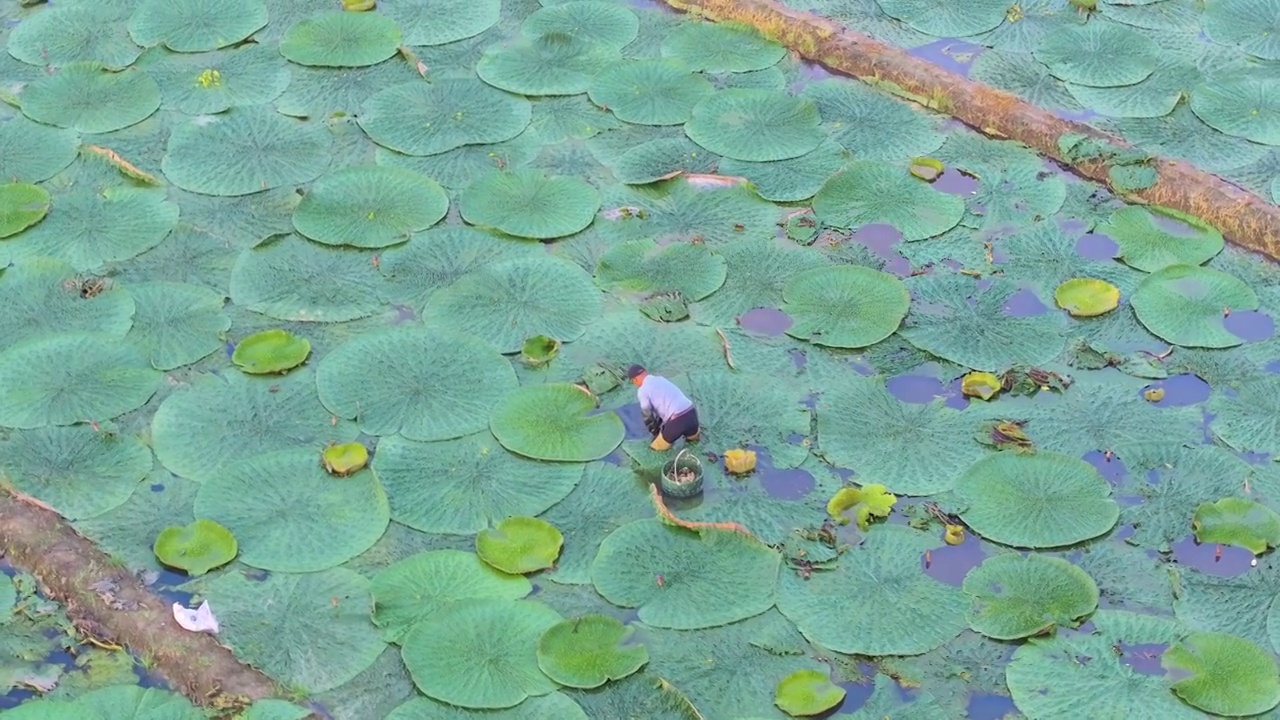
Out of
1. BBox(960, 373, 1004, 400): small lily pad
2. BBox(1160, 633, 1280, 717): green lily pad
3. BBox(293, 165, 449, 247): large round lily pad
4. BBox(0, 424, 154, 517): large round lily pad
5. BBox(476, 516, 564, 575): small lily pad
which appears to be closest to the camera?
BBox(1160, 633, 1280, 717): green lily pad

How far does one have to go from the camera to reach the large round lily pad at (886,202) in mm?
6430

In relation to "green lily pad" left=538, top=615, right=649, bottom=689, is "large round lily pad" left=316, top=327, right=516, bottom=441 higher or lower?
lower

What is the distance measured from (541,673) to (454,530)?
2.40 feet

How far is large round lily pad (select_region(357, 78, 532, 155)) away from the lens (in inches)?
273

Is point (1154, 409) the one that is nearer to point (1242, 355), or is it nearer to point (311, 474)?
point (1242, 355)

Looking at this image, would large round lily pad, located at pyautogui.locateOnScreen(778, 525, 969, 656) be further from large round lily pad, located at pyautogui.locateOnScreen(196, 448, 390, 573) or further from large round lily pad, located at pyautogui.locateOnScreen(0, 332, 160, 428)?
large round lily pad, located at pyautogui.locateOnScreen(0, 332, 160, 428)

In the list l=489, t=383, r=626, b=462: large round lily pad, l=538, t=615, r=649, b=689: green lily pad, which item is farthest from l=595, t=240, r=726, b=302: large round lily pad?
l=538, t=615, r=649, b=689: green lily pad

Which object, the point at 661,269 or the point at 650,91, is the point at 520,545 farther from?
the point at 650,91

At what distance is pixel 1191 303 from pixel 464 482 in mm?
3003

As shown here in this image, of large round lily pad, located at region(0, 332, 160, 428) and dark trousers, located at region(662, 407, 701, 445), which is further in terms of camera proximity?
large round lily pad, located at region(0, 332, 160, 428)

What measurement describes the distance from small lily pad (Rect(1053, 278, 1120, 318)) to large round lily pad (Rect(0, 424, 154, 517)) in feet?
11.7

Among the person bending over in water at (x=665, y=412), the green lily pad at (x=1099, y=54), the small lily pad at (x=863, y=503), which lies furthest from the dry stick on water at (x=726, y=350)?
the green lily pad at (x=1099, y=54)

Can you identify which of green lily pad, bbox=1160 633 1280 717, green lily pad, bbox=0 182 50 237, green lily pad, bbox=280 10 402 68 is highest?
green lily pad, bbox=1160 633 1280 717

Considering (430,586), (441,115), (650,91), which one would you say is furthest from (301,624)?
(650,91)
